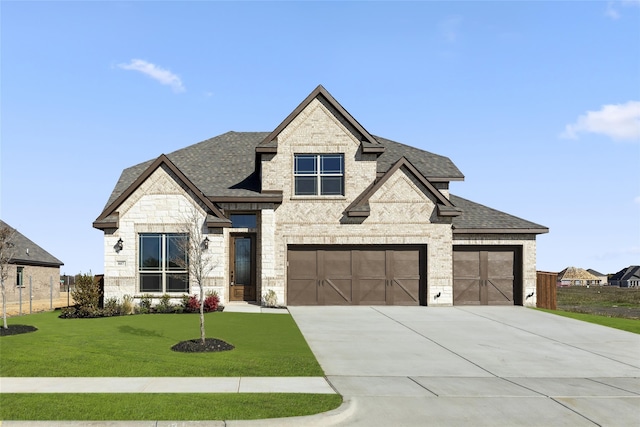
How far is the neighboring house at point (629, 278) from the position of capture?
14488 cm

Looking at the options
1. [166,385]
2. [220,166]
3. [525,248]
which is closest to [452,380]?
[166,385]

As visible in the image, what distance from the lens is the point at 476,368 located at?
12773 millimetres

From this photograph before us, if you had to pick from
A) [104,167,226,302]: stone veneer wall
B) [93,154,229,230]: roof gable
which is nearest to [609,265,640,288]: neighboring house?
[93,154,229,230]: roof gable

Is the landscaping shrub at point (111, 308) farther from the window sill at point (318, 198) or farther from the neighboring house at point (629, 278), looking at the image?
the neighboring house at point (629, 278)

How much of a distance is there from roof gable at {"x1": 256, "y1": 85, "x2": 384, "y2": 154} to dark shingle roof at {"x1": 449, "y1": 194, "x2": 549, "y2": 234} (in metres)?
5.65

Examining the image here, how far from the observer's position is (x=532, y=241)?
2627cm

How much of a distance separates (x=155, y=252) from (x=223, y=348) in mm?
10791

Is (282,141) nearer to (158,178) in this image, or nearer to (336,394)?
(158,178)

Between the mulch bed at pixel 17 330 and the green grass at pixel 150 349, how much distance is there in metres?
0.42

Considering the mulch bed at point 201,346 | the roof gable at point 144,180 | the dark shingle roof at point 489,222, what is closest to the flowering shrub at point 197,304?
the roof gable at point 144,180

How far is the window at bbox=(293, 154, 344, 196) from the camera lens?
25.3 meters

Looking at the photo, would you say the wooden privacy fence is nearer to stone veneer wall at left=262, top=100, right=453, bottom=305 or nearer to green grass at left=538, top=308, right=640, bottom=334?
green grass at left=538, top=308, right=640, bottom=334

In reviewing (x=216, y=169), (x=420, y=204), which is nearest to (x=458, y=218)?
(x=420, y=204)

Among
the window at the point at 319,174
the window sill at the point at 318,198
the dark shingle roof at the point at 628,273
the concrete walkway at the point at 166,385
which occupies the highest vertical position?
the window at the point at 319,174
